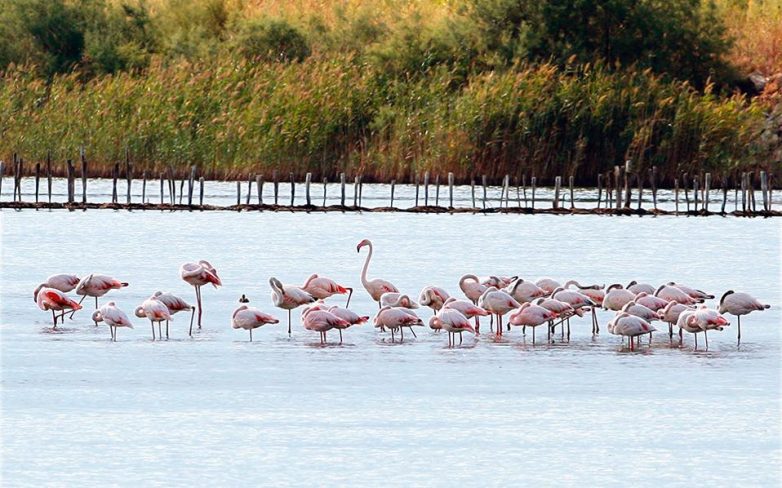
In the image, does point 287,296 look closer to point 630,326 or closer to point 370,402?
point 630,326

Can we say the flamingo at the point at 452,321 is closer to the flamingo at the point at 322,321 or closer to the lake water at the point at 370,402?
the lake water at the point at 370,402

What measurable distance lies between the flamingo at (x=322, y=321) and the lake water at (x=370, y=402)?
6.2 inches

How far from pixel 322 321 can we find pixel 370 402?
7.91ft

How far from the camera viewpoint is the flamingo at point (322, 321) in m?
12.0

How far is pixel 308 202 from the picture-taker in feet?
92.5

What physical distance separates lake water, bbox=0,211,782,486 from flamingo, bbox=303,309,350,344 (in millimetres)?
158

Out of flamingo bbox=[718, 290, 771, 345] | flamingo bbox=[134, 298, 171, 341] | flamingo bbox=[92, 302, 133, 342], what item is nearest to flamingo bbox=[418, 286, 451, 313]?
flamingo bbox=[134, 298, 171, 341]

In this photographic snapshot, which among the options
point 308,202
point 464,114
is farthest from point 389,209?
point 464,114

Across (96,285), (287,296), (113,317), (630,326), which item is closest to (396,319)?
(287,296)

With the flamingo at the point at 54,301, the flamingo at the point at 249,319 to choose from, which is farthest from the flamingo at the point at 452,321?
the flamingo at the point at 54,301

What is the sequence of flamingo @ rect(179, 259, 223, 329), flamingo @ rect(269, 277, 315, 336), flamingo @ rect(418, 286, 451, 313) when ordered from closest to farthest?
flamingo @ rect(269, 277, 315, 336), flamingo @ rect(418, 286, 451, 313), flamingo @ rect(179, 259, 223, 329)

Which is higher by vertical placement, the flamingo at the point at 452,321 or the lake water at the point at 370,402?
the flamingo at the point at 452,321

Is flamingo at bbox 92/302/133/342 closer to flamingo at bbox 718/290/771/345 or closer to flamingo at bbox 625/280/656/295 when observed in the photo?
flamingo at bbox 625/280/656/295

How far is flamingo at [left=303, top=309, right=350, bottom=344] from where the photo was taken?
39.3 ft
